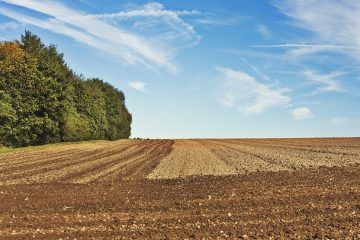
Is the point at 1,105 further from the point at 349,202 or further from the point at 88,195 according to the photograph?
the point at 349,202

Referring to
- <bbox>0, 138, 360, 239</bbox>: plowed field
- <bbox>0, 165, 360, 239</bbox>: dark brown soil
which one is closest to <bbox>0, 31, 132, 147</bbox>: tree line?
<bbox>0, 138, 360, 239</bbox>: plowed field

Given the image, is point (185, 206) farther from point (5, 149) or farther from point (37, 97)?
point (37, 97)

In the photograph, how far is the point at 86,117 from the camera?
3098 inches

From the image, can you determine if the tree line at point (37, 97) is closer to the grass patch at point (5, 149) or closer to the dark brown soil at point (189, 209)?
the grass patch at point (5, 149)

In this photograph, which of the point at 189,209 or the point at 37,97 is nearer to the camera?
the point at 189,209

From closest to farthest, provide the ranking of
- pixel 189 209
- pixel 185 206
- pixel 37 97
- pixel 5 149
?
pixel 189 209, pixel 185 206, pixel 5 149, pixel 37 97

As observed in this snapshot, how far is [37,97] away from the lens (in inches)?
2297

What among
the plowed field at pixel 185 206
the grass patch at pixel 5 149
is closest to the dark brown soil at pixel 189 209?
the plowed field at pixel 185 206

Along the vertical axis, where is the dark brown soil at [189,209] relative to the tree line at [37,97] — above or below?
below

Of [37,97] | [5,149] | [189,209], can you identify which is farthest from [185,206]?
[37,97]

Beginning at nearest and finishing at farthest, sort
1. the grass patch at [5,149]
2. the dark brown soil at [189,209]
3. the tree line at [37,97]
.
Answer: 1. the dark brown soil at [189,209]
2. the grass patch at [5,149]
3. the tree line at [37,97]

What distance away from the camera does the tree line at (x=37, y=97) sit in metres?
54.5

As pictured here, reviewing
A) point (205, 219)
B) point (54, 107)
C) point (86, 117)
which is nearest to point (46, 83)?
point (54, 107)

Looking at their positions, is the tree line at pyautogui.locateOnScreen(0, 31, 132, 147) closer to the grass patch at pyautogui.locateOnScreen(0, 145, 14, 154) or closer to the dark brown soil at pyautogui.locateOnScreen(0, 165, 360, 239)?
the grass patch at pyautogui.locateOnScreen(0, 145, 14, 154)
